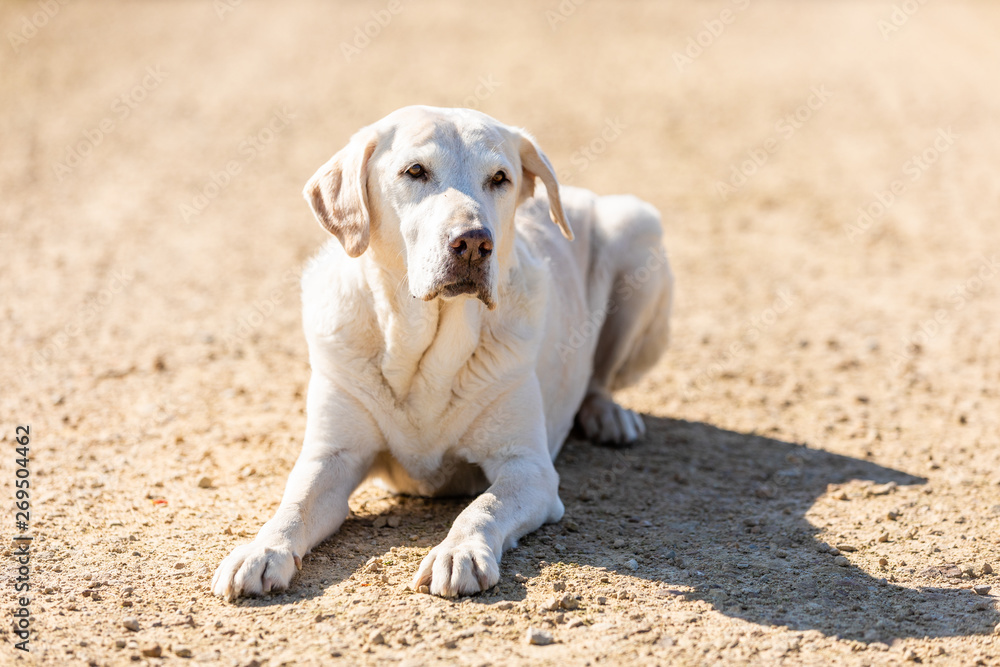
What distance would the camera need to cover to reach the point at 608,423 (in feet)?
19.2

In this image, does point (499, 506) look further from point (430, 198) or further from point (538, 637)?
point (430, 198)

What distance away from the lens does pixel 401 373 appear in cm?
441

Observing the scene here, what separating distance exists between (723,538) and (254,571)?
199 cm

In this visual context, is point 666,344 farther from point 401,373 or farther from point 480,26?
point 480,26

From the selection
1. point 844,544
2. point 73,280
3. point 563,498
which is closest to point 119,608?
point 563,498

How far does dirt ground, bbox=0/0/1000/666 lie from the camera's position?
360 cm

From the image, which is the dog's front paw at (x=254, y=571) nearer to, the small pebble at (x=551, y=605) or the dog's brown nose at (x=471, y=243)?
the small pebble at (x=551, y=605)

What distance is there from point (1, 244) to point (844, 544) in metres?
7.78

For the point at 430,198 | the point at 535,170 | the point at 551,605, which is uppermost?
the point at 535,170

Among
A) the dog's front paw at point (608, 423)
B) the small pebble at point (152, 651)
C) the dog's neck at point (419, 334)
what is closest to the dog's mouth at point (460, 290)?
the dog's neck at point (419, 334)

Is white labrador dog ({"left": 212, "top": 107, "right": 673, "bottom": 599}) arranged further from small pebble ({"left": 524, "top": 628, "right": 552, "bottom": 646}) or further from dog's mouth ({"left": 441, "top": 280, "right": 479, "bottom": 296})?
small pebble ({"left": 524, "top": 628, "right": 552, "bottom": 646})

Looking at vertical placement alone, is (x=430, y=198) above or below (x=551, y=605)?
above

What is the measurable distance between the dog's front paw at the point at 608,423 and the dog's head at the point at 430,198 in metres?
1.71

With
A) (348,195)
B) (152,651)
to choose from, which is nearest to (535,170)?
(348,195)
